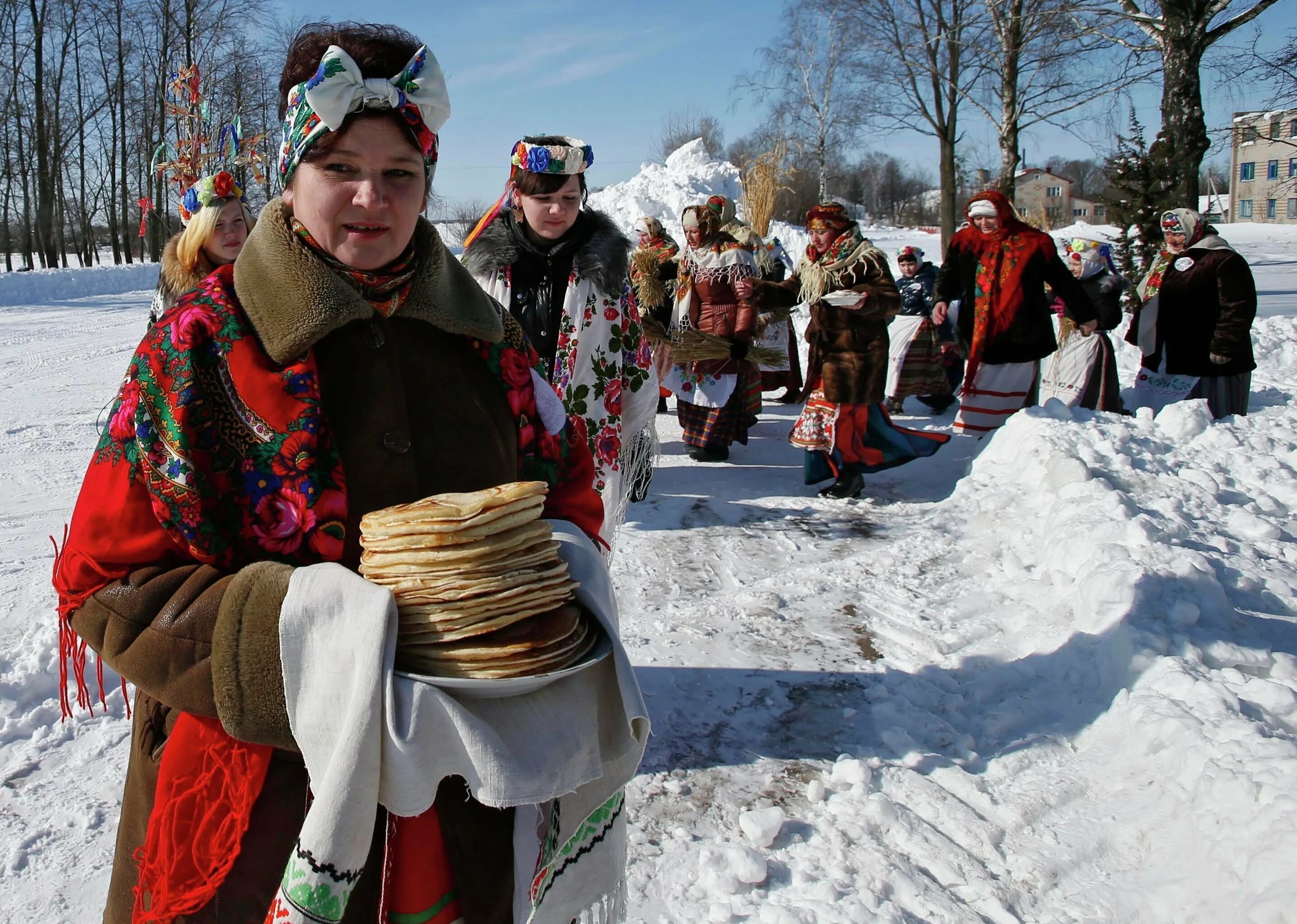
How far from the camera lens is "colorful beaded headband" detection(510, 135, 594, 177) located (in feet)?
10.6

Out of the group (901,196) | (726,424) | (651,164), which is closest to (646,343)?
(726,424)

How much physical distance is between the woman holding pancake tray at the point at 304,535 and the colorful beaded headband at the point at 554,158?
183 centimetres

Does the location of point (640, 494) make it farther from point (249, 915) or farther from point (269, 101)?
point (269, 101)

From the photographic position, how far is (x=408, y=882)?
1.28 metres

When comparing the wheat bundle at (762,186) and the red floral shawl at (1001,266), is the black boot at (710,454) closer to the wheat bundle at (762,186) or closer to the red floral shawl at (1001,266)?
the red floral shawl at (1001,266)

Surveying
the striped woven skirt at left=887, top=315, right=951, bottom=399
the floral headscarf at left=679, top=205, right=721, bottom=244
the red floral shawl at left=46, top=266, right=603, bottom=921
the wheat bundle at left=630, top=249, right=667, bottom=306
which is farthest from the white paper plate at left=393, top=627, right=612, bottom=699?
the striped woven skirt at left=887, top=315, right=951, bottom=399

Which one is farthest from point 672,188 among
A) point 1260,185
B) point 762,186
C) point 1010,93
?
point 1260,185

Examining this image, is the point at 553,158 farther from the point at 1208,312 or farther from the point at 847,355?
the point at 1208,312

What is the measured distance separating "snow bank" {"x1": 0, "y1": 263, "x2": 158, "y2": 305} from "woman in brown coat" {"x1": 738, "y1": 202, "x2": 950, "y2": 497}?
17.9 m

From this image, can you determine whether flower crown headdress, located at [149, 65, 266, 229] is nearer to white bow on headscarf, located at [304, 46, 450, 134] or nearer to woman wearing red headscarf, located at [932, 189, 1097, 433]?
white bow on headscarf, located at [304, 46, 450, 134]

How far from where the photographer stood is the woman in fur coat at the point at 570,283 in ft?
10.9

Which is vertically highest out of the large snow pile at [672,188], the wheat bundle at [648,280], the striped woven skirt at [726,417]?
the large snow pile at [672,188]

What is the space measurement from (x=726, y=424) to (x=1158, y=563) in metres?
3.68

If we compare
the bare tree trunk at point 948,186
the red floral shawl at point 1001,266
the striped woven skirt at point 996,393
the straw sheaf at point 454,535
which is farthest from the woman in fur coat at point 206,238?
the bare tree trunk at point 948,186
